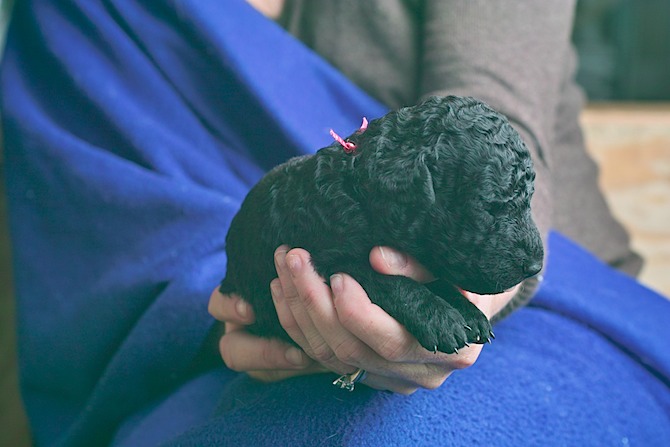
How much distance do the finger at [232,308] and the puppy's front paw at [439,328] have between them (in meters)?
0.21

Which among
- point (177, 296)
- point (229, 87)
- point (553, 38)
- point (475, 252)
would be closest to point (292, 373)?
point (177, 296)

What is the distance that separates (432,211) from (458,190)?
28 mm

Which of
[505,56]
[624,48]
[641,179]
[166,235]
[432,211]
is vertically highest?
[432,211]

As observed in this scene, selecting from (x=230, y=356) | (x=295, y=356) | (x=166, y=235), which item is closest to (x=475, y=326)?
(x=295, y=356)

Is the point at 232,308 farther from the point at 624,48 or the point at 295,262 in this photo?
the point at 624,48

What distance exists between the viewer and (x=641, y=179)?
6.37ft

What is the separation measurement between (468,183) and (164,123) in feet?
2.36

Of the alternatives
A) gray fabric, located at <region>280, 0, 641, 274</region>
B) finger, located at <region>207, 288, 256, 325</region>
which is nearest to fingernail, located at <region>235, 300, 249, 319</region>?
finger, located at <region>207, 288, 256, 325</region>

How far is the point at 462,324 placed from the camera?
0.58m

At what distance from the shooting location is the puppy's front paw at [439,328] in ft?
1.89

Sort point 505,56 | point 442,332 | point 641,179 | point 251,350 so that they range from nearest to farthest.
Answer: point 442,332 → point 251,350 → point 505,56 → point 641,179

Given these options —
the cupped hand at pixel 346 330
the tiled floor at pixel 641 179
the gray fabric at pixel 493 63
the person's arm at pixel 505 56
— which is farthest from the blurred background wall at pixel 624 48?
the cupped hand at pixel 346 330

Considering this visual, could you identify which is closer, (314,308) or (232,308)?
(314,308)

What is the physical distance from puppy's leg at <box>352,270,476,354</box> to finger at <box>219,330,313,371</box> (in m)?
0.16
